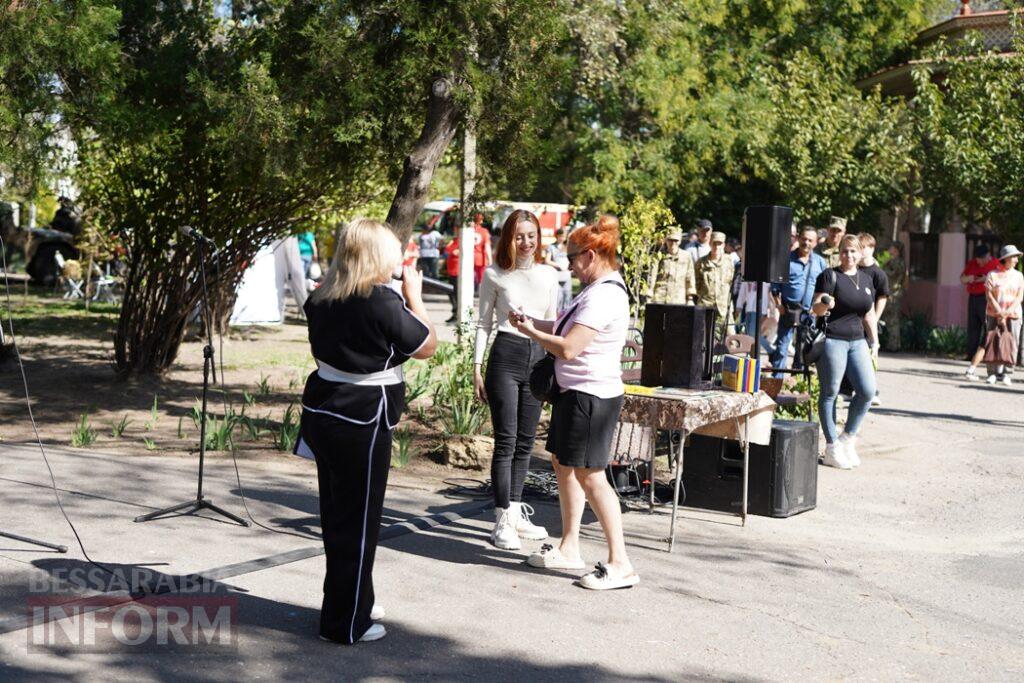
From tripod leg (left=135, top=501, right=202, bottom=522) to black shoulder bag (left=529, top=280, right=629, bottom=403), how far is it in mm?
2204

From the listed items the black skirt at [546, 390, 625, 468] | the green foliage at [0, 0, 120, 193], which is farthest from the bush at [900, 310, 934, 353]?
the black skirt at [546, 390, 625, 468]

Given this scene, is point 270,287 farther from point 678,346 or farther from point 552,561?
point 552,561

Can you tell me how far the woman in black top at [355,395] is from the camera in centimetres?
522

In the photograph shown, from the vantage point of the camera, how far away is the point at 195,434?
35.3 feet

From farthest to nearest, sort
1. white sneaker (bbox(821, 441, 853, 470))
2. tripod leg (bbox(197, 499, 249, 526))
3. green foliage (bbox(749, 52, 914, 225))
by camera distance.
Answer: green foliage (bbox(749, 52, 914, 225))
white sneaker (bbox(821, 441, 853, 470))
tripod leg (bbox(197, 499, 249, 526))

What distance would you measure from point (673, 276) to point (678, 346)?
26.5ft

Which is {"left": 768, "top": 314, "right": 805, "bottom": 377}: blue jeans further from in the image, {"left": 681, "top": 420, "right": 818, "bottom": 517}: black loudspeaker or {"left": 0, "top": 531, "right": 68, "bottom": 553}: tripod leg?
{"left": 0, "top": 531, "right": 68, "bottom": 553}: tripod leg

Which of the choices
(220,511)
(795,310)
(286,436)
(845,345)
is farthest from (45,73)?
(795,310)

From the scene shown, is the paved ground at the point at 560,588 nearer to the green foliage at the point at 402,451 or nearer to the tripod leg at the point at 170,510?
the tripod leg at the point at 170,510

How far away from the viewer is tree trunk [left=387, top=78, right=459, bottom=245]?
10758 millimetres

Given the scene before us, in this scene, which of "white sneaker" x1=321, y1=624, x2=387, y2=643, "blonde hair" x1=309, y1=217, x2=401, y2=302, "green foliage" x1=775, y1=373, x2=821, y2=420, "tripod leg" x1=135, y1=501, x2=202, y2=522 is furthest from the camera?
"green foliage" x1=775, y1=373, x2=821, y2=420

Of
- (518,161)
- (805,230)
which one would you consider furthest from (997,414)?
(518,161)

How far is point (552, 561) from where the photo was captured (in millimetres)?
6797

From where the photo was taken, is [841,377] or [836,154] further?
[836,154]
